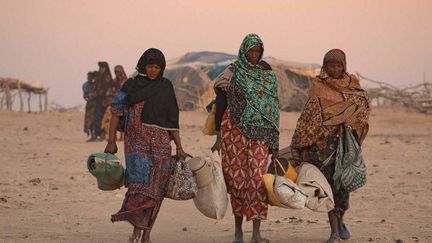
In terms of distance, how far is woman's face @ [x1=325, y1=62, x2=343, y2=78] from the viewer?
7.22 metres

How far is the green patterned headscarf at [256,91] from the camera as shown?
23.5 ft

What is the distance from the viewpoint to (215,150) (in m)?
7.31

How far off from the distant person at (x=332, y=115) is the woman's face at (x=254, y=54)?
579 mm

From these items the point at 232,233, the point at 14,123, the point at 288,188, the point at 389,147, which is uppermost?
the point at 288,188

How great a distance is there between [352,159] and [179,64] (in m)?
28.5

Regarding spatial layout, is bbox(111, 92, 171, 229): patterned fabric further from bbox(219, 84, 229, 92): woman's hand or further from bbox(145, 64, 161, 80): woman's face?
bbox(219, 84, 229, 92): woman's hand

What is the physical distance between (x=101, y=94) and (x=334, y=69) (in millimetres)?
13649

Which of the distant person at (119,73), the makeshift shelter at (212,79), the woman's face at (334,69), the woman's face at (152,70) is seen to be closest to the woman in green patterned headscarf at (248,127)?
the woman's face at (334,69)

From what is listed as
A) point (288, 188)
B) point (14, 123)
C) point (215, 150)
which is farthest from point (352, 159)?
point (14, 123)

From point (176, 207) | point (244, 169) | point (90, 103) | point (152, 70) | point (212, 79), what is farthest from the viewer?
point (212, 79)

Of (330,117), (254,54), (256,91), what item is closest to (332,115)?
(330,117)

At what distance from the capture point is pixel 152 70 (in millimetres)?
6773

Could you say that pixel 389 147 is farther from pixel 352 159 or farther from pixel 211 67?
pixel 211 67

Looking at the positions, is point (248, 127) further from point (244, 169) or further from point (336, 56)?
point (336, 56)
